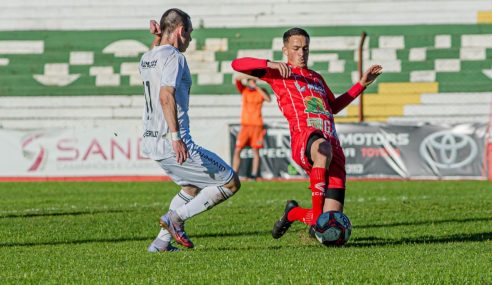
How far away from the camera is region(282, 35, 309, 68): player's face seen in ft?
27.1

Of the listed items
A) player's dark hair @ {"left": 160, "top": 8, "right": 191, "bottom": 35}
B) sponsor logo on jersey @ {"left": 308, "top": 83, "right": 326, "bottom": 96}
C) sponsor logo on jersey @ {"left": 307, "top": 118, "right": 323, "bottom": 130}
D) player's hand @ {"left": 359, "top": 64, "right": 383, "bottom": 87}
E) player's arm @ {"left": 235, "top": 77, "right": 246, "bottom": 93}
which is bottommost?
player's arm @ {"left": 235, "top": 77, "right": 246, "bottom": 93}

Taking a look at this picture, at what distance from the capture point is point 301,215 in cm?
825

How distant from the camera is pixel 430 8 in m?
25.8

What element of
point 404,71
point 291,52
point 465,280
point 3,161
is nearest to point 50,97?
point 3,161

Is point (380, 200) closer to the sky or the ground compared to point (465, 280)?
closer to the ground

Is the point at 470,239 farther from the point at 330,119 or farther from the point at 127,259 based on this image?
the point at 127,259

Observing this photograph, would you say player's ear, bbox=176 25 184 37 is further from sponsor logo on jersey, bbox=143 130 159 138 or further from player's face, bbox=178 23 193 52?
sponsor logo on jersey, bbox=143 130 159 138

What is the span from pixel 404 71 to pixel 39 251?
18.4 meters

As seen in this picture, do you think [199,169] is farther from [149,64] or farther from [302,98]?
[302,98]

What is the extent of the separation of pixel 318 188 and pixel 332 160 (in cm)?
45

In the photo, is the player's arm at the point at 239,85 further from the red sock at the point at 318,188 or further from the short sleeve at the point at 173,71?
the short sleeve at the point at 173,71

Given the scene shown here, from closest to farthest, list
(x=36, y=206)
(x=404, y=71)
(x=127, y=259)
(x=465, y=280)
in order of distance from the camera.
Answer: (x=465, y=280)
(x=127, y=259)
(x=36, y=206)
(x=404, y=71)

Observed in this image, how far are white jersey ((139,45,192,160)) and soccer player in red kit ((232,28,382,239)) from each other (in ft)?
2.24

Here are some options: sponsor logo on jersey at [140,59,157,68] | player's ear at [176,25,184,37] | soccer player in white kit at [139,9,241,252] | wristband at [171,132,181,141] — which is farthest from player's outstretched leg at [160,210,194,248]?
player's ear at [176,25,184,37]
